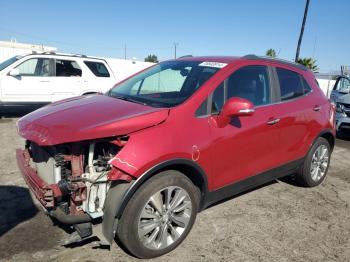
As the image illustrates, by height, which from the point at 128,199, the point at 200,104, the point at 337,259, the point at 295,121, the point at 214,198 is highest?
the point at 200,104

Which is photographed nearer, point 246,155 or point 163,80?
point 246,155

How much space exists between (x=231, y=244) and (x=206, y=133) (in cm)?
117

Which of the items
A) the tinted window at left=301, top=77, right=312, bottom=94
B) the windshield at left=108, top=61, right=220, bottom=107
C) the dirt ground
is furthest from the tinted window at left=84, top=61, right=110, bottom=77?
the tinted window at left=301, top=77, right=312, bottom=94

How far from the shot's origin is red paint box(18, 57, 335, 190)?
2820 mm

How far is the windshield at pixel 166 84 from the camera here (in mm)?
3517

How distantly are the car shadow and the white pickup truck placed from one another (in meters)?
5.78

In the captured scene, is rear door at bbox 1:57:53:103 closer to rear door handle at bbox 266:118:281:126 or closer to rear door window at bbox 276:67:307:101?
rear door window at bbox 276:67:307:101

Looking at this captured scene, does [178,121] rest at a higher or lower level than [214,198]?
higher

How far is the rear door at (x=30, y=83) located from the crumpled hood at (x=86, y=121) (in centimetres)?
688

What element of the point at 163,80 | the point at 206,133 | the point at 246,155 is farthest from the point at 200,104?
the point at 163,80

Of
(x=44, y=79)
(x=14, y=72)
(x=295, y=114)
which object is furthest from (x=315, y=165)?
(x=14, y=72)

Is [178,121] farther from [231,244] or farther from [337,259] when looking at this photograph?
[337,259]

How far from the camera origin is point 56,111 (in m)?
3.32

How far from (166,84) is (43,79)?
Answer: 22.6 ft
